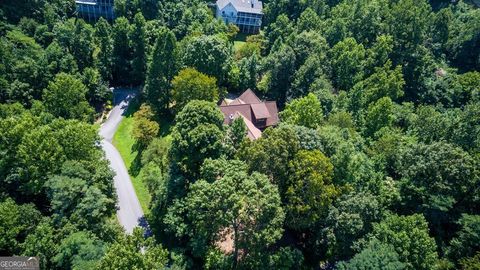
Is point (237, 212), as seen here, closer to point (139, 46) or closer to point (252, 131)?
point (252, 131)

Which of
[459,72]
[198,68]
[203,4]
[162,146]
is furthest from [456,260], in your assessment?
[203,4]

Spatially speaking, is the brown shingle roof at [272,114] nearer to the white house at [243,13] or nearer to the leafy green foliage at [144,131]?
the leafy green foliage at [144,131]

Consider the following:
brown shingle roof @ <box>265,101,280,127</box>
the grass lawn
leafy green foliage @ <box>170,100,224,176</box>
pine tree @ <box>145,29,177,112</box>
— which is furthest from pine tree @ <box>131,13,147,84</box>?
leafy green foliage @ <box>170,100,224,176</box>

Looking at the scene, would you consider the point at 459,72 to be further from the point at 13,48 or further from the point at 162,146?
the point at 13,48

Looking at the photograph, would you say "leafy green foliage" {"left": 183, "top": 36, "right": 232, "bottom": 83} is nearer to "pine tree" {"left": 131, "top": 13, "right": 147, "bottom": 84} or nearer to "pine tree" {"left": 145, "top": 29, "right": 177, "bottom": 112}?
"pine tree" {"left": 145, "top": 29, "right": 177, "bottom": 112}

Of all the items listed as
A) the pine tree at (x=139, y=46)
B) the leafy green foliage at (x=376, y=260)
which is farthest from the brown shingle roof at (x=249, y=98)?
the leafy green foliage at (x=376, y=260)
